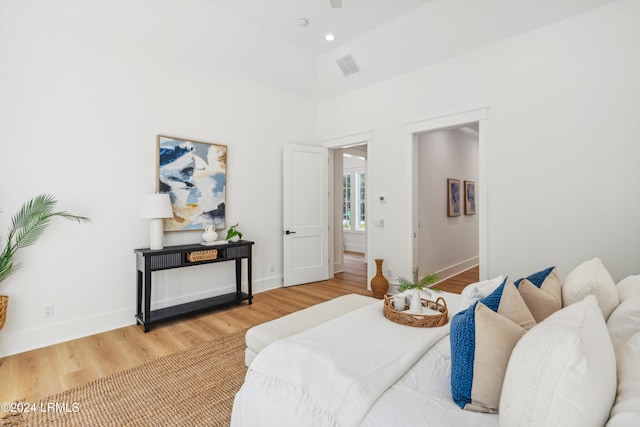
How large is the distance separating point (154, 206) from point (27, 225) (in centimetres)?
102

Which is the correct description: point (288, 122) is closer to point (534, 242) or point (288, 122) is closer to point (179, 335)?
point (179, 335)

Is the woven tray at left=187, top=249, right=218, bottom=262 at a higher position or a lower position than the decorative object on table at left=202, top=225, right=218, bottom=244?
lower

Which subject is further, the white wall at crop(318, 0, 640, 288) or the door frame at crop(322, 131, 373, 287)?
the door frame at crop(322, 131, 373, 287)

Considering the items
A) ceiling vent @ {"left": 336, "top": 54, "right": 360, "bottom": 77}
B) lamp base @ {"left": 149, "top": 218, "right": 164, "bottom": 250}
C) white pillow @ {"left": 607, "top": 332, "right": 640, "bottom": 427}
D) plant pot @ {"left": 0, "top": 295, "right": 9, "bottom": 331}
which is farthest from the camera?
ceiling vent @ {"left": 336, "top": 54, "right": 360, "bottom": 77}

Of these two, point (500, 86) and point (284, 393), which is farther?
point (500, 86)

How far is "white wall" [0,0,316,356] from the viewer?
272 centimetres

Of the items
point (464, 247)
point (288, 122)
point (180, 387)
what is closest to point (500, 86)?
point (288, 122)

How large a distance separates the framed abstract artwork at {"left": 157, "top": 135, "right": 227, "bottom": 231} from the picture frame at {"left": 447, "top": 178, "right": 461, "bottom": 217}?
156 inches

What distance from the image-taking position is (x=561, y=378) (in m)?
0.76

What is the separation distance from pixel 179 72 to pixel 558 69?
4.21 m

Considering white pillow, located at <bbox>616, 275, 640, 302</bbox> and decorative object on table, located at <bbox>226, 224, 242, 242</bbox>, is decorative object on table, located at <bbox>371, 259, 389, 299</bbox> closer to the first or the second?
decorative object on table, located at <bbox>226, 224, 242, 242</bbox>

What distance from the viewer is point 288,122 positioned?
4906 mm

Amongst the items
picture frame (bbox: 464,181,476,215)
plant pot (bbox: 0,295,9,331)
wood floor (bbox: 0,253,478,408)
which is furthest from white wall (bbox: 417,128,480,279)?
plant pot (bbox: 0,295,9,331)

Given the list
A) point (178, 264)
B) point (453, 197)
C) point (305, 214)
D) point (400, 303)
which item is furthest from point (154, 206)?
point (453, 197)
